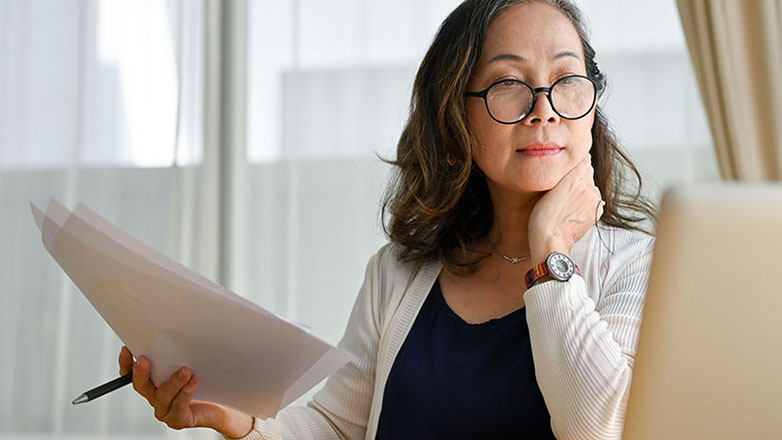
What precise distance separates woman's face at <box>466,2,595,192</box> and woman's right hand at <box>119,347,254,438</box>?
0.59 meters

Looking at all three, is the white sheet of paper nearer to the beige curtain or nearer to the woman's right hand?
the woman's right hand

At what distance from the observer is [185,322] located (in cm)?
106

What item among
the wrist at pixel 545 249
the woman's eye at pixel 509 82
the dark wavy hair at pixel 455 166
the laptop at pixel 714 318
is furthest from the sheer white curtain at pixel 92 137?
the laptop at pixel 714 318

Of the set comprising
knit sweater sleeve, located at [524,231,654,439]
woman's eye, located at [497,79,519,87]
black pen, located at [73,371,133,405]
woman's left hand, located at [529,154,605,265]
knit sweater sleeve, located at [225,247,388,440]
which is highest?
woman's eye, located at [497,79,519,87]

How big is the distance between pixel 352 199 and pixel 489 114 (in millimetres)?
1631

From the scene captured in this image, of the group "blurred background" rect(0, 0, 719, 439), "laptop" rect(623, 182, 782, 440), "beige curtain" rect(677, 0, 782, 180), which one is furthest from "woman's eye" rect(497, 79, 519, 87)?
"blurred background" rect(0, 0, 719, 439)

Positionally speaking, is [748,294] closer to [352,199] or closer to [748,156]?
[748,156]

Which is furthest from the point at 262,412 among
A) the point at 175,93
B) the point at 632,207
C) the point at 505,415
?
the point at 175,93

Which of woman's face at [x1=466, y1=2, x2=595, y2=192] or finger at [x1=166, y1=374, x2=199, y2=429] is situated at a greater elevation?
woman's face at [x1=466, y1=2, x2=595, y2=192]

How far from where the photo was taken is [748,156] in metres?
2.39

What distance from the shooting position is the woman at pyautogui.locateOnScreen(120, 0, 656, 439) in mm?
1189

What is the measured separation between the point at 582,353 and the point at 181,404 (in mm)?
573

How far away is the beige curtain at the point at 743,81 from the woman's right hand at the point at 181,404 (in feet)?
5.57

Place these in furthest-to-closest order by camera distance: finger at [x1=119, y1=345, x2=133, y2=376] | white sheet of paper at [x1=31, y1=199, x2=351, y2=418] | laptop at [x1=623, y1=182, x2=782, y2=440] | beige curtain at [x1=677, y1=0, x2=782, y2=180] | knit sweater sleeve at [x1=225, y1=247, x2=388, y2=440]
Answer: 1. beige curtain at [x1=677, y1=0, x2=782, y2=180]
2. knit sweater sleeve at [x1=225, y1=247, x2=388, y2=440]
3. finger at [x1=119, y1=345, x2=133, y2=376]
4. white sheet of paper at [x1=31, y1=199, x2=351, y2=418]
5. laptop at [x1=623, y1=182, x2=782, y2=440]
